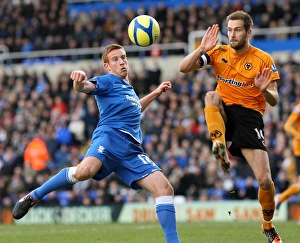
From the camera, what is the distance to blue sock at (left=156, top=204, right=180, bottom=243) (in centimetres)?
845

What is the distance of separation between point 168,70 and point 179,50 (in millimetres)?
717

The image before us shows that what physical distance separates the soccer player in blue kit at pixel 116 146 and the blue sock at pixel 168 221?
6cm

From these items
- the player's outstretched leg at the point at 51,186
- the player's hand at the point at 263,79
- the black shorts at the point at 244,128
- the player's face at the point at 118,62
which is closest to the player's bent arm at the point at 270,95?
the player's hand at the point at 263,79

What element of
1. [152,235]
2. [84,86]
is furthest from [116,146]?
[152,235]

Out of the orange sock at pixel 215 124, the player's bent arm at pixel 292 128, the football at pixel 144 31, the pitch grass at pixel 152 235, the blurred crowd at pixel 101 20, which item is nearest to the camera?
the orange sock at pixel 215 124

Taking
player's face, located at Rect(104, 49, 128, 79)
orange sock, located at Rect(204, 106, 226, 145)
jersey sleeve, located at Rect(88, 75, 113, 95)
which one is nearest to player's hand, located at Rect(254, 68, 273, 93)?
orange sock, located at Rect(204, 106, 226, 145)

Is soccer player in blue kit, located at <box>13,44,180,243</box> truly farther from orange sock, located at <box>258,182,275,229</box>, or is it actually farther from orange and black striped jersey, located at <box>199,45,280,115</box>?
orange sock, located at <box>258,182,275,229</box>

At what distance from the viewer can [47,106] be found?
24141mm

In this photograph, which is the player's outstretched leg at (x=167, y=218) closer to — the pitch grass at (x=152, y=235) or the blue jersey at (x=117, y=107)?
the blue jersey at (x=117, y=107)

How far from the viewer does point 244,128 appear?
32.7 feet

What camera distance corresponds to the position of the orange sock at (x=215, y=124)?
384 inches

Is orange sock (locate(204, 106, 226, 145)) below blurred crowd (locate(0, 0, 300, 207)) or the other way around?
the other way around

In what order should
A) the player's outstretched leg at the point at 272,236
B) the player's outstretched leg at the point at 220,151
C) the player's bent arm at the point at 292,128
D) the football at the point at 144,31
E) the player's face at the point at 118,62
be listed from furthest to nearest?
the player's bent arm at the point at 292,128
the football at the point at 144,31
the player's outstretched leg at the point at 272,236
the player's outstretched leg at the point at 220,151
the player's face at the point at 118,62

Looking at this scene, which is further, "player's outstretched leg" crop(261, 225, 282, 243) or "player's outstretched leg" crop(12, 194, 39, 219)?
"player's outstretched leg" crop(261, 225, 282, 243)
